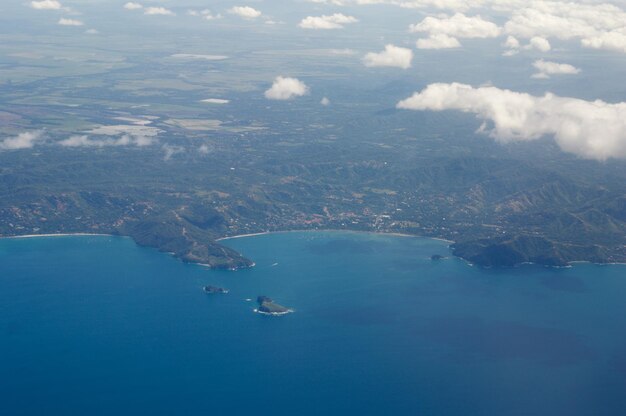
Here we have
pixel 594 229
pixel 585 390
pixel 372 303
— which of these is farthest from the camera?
pixel 594 229

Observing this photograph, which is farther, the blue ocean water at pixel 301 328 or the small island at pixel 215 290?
the small island at pixel 215 290

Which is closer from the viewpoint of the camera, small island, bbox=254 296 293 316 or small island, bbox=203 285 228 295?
small island, bbox=254 296 293 316

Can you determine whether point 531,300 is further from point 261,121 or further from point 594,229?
point 261,121

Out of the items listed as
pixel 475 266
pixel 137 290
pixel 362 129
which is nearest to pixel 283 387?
pixel 137 290

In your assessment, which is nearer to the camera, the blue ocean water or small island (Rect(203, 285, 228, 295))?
the blue ocean water

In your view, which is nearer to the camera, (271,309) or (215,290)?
(271,309)

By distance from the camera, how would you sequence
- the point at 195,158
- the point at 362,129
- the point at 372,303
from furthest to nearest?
the point at 362,129 < the point at 195,158 < the point at 372,303

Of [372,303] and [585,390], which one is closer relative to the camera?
[585,390]

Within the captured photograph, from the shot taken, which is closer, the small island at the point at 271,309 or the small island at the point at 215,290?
the small island at the point at 271,309
